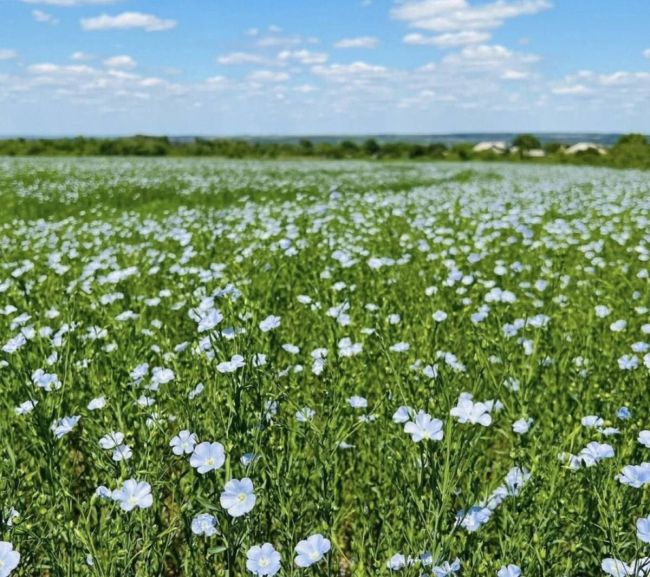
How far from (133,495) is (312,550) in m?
0.52

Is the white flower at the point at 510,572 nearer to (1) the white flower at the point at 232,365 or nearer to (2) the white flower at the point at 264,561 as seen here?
(2) the white flower at the point at 264,561

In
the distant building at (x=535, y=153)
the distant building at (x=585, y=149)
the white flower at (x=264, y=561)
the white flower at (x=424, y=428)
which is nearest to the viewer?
the white flower at (x=264, y=561)

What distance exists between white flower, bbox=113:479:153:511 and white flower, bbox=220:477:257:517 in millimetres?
210

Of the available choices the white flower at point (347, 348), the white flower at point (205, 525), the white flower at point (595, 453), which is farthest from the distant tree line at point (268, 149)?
the white flower at point (205, 525)

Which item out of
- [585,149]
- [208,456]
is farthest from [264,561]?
[585,149]

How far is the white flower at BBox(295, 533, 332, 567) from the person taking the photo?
159 centimetres

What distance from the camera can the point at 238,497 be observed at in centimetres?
163

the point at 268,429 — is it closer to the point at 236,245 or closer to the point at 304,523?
the point at 304,523

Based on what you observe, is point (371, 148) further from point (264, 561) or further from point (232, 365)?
point (264, 561)

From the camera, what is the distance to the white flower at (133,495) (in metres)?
1.65

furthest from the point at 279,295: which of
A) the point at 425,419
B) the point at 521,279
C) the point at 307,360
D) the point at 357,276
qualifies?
the point at 425,419

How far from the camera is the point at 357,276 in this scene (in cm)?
541

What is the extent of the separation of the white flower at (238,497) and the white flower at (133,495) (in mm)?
210

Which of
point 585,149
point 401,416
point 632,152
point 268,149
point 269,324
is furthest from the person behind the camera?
point 268,149
